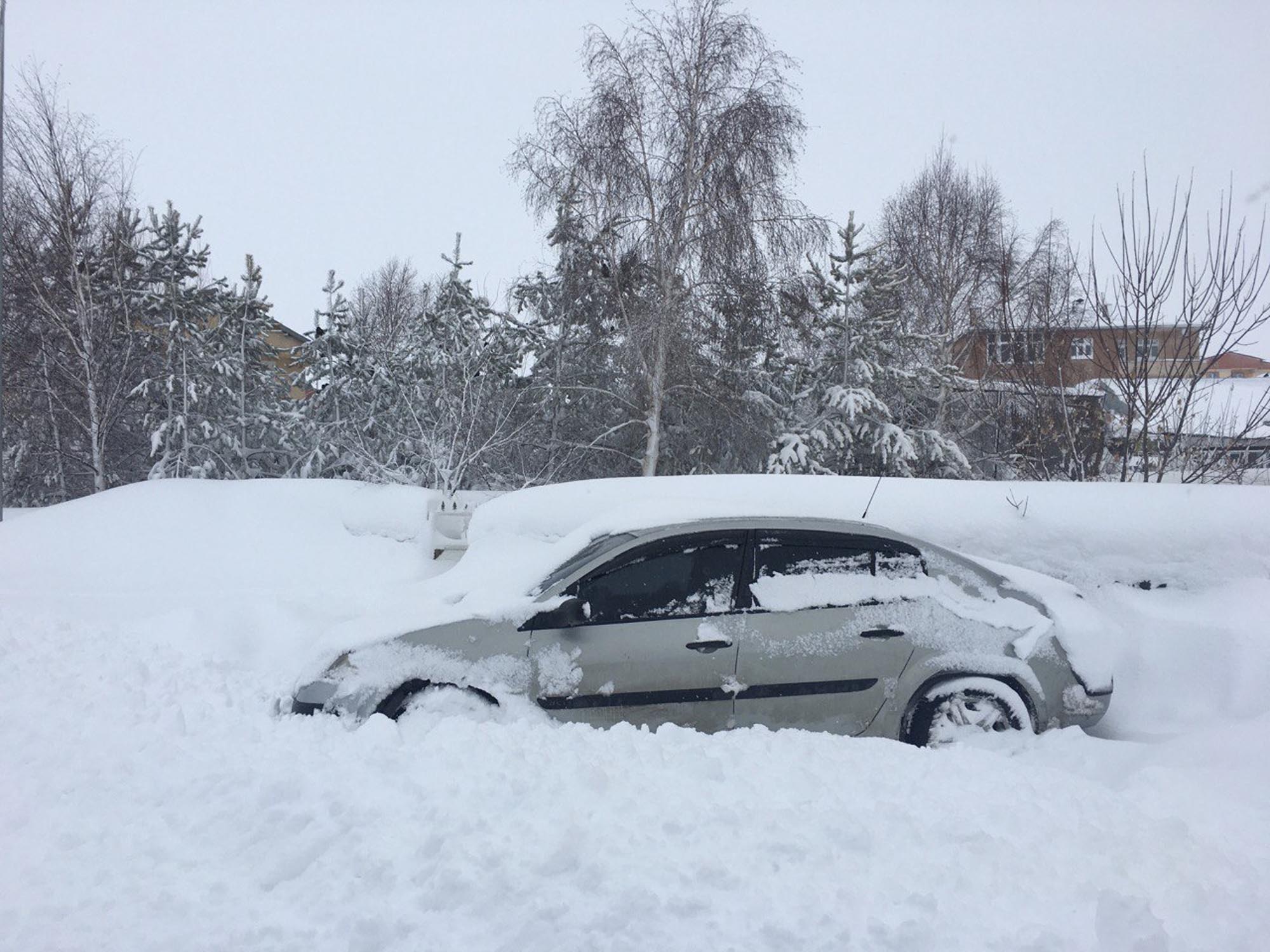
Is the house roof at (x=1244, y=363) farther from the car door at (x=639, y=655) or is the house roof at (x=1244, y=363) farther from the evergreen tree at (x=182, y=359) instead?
the car door at (x=639, y=655)

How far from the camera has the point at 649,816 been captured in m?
2.89

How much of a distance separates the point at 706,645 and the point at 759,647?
282 millimetres

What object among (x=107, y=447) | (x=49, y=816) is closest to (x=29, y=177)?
(x=107, y=447)

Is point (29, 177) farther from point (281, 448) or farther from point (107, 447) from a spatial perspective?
point (281, 448)

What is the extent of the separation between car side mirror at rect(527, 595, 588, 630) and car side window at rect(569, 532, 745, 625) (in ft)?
0.11

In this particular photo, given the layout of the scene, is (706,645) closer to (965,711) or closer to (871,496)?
(965,711)

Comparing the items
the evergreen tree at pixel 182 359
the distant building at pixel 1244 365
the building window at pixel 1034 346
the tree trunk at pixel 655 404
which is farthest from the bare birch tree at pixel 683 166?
the distant building at pixel 1244 365

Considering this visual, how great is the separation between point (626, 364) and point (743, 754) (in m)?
11.1

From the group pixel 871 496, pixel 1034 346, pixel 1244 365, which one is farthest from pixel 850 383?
pixel 1244 365

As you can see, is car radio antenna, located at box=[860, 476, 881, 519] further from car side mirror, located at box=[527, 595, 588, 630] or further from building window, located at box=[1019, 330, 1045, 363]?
building window, located at box=[1019, 330, 1045, 363]

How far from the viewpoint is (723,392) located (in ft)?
46.0

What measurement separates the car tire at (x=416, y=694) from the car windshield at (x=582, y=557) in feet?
2.01

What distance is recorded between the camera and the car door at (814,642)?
3.84 metres

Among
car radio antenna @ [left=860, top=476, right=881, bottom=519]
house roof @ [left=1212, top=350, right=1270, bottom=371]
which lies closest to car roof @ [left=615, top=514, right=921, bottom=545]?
car radio antenna @ [left=860, top=476, right=881, bottom=519]
